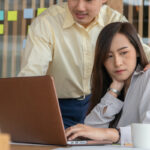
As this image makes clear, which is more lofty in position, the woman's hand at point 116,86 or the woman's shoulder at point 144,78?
the woman's shoulder at point 144,78

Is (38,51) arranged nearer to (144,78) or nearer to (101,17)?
(101,17)

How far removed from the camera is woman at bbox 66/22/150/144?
1.56 m

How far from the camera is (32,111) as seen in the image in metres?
1.05

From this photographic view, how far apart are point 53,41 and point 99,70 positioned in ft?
1.85

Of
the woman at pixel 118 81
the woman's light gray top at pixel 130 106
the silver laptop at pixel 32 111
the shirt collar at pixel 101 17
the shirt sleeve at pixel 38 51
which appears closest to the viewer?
the silver laptop at pixel 32 111

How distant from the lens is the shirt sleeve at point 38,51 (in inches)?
80.1

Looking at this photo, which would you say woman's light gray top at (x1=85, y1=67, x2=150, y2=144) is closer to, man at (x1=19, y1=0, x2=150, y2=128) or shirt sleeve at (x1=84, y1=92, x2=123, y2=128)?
shirt sleeve at (x1=84, y1=92, x2=123, y2=128)

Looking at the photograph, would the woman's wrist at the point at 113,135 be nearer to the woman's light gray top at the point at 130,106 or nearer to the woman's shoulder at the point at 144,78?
the woman's light gray top at the point at 130,106

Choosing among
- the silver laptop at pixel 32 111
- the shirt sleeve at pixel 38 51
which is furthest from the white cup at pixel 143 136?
the shirt sleeve at pixel 38 51

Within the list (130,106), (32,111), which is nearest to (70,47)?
(130,106)

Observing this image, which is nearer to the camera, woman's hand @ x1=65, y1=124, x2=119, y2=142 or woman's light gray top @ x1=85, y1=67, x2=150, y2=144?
woman's hand @ x1=65, y1=124, x2=119, y2=142

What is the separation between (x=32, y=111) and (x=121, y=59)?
68 cm

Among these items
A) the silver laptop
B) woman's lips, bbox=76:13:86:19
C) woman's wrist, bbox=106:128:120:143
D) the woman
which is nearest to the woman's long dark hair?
the woman

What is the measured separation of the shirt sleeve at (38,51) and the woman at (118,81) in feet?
1.34
